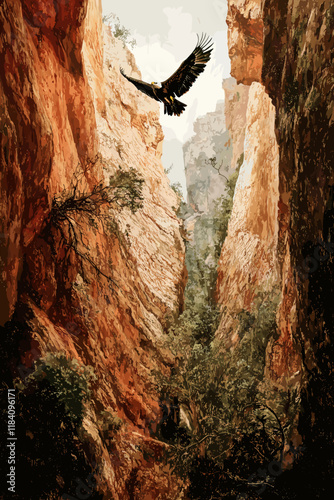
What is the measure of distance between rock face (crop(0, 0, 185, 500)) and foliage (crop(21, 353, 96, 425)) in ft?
0.73

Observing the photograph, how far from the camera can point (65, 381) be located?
5883mm

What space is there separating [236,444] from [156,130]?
32.7ft

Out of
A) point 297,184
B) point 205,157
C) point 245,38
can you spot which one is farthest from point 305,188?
point 205,157

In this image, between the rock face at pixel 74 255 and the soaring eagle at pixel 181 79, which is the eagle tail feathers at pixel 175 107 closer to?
the soaring eagle at pixel 181 79

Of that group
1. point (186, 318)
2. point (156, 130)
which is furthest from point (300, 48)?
point (156, 130)

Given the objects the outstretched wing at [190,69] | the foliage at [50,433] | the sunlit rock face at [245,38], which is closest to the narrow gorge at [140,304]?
the foliage at [50,433]

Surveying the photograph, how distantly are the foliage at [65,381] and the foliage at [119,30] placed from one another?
1054cm

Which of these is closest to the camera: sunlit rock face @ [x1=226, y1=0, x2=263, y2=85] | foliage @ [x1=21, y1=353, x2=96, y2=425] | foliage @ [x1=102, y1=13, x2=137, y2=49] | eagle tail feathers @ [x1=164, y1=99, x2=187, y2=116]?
foliage @ [x1=21, y1=353, x2=96, y2=425]

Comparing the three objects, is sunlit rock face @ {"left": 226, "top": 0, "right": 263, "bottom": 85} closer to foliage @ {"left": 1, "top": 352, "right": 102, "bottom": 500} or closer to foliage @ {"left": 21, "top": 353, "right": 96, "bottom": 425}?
foliage @ {"left": 21, "top": 353, "right": 96, "bottom": 425}

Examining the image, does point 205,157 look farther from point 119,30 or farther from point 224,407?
point 224,407

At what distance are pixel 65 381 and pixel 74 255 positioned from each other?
2.17 m

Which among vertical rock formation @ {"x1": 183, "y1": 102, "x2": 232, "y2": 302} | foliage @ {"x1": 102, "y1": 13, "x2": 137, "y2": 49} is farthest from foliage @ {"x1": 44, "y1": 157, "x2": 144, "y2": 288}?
vertical rock formation @ {"x1": 183, "y1": 102, "x2": 232, "y2": 302}

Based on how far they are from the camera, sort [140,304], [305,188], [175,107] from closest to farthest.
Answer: [305,188] → [175,107] → [140,304]

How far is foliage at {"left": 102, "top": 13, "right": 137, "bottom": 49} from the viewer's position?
12845 millimetres
